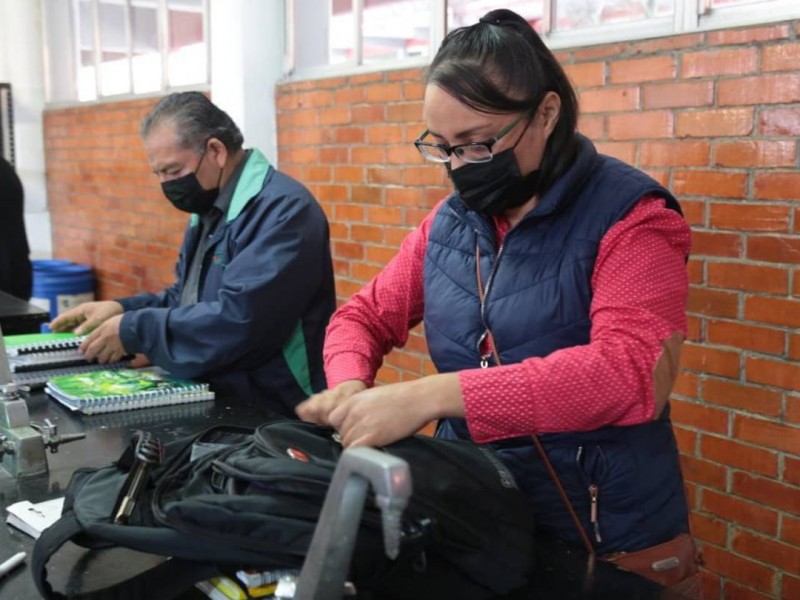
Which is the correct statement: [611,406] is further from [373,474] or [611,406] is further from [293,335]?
[293,335]

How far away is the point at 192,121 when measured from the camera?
240 cm

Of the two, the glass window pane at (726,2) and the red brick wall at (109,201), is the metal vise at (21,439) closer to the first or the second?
the glass window pane at (726,2)

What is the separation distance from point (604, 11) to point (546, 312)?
5.08 ft

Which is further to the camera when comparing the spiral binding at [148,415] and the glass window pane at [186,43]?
the glass window pane at [186,43]

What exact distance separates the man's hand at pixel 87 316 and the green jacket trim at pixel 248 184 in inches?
19.5

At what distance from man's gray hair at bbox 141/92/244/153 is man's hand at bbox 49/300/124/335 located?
517 mm

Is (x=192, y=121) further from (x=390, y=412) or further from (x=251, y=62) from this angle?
(x=251, y=62)

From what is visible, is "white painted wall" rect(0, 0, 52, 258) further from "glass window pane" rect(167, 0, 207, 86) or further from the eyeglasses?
the eyeglasses

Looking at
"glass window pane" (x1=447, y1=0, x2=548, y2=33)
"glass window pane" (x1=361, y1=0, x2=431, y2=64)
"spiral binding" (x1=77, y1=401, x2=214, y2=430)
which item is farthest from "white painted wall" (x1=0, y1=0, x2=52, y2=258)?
"spiral binding" (x1=77, y1=401, x2=214, y2=430)

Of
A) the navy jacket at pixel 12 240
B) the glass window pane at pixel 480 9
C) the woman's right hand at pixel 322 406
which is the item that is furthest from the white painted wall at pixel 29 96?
the woman's right hand at pixel 322 406

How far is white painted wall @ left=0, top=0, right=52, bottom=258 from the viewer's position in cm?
601

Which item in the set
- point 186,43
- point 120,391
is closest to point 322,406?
point 120,391

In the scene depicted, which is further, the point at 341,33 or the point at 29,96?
the point at 29,96

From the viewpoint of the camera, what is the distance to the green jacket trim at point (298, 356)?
2.29 m
